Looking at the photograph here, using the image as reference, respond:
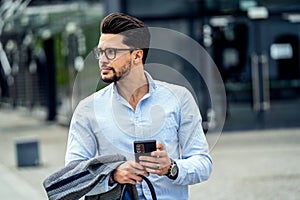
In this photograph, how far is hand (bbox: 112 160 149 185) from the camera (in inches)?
118

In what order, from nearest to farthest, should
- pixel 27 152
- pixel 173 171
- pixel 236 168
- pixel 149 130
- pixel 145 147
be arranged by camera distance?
pixel 145 147
pixel 173 171
pixel 149 130
pixel 236 168
pixel 27 152

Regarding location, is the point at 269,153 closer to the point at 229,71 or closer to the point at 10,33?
the point at 229,71

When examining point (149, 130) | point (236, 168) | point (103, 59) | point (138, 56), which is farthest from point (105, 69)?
point (236, 168)

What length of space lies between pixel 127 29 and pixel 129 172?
21.9 inches

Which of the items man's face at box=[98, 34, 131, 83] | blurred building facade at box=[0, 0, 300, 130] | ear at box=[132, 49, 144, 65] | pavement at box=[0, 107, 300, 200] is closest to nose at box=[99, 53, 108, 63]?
man's face at box=[98, 34, 131, 83]

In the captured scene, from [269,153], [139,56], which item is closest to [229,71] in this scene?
[269,153]

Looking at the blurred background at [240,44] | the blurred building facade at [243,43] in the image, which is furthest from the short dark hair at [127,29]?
the blurred building facade at [243,43]

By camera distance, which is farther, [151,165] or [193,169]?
[193,169]

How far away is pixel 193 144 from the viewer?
3.25 metres

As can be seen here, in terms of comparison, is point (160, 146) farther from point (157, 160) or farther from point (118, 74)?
point (118, 74)

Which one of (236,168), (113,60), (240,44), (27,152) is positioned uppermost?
(113,60)

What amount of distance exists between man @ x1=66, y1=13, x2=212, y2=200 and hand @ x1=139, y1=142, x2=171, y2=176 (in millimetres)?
111

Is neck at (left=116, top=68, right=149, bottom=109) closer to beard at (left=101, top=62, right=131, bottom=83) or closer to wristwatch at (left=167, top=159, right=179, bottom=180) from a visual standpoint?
beard at (left=101, top=62, right=131, bottom=83)

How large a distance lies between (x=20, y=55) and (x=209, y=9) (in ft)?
40.8
